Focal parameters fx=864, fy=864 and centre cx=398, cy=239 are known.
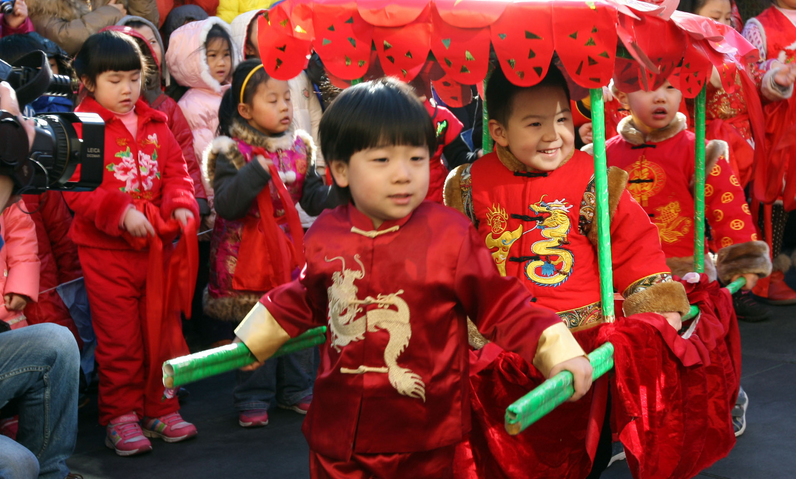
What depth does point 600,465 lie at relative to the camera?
2.68 meters

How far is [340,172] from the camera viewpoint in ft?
7.11

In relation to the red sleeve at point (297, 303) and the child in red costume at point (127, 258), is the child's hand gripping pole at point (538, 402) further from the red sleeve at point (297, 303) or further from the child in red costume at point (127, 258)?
the child in red costume at point (127, 258)

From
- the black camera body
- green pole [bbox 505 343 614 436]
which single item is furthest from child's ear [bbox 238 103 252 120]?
green pole [bbox 505 343 614 436]

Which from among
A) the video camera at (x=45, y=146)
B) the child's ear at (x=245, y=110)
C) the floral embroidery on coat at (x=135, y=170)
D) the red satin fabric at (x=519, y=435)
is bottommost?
the red satin fabric at (x=519, y=435)

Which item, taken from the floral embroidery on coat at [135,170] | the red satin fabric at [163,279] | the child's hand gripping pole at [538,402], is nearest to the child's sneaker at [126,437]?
the red satin fabric at [163,279]

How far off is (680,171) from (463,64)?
154cm

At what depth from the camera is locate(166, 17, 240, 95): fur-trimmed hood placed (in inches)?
195

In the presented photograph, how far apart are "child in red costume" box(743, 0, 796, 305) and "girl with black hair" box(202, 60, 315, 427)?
2770 millimetres

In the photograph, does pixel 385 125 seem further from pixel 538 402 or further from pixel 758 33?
pixel 758 33

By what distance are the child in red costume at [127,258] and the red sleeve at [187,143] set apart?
2.08 feet

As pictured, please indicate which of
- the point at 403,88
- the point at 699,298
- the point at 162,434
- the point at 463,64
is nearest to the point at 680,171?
the point at 699,298

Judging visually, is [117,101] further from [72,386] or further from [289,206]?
[72,386]

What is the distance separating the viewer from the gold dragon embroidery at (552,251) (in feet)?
8.63

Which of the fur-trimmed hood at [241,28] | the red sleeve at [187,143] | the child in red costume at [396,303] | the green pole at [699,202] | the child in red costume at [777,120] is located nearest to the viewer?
the child in red costume at [396,303]
